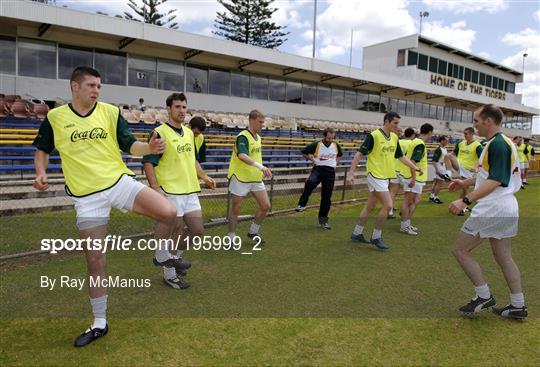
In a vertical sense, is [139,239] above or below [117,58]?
below

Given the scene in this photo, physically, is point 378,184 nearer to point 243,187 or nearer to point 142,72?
point 243,187

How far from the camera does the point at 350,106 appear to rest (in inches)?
1170

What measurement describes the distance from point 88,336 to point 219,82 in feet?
66.7

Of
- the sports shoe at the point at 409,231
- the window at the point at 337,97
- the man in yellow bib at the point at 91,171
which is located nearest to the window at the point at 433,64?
the window at the point at 337,97

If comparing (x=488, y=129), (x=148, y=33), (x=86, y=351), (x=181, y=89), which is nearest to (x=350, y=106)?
(x=181, y=89)

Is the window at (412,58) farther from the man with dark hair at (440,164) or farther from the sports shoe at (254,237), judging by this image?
the sports shoe at (254,237)

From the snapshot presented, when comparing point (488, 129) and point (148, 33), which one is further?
point (148, 33)

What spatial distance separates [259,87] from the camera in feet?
78.9

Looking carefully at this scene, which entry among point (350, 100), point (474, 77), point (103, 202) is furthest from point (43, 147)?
point (474, 77)

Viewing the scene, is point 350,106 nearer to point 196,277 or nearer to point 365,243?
point 365,243

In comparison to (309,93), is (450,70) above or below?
above

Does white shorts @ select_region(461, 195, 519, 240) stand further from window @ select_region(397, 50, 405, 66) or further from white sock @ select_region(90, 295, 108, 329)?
window @ select_region(397, 50, 405, 66)

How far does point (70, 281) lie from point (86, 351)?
167cm

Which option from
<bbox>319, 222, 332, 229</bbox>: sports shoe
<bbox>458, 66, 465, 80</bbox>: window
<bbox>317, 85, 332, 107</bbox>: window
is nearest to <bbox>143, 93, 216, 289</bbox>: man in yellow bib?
<bbox>319, 222, 332, 229</bbox>: sports shoe
